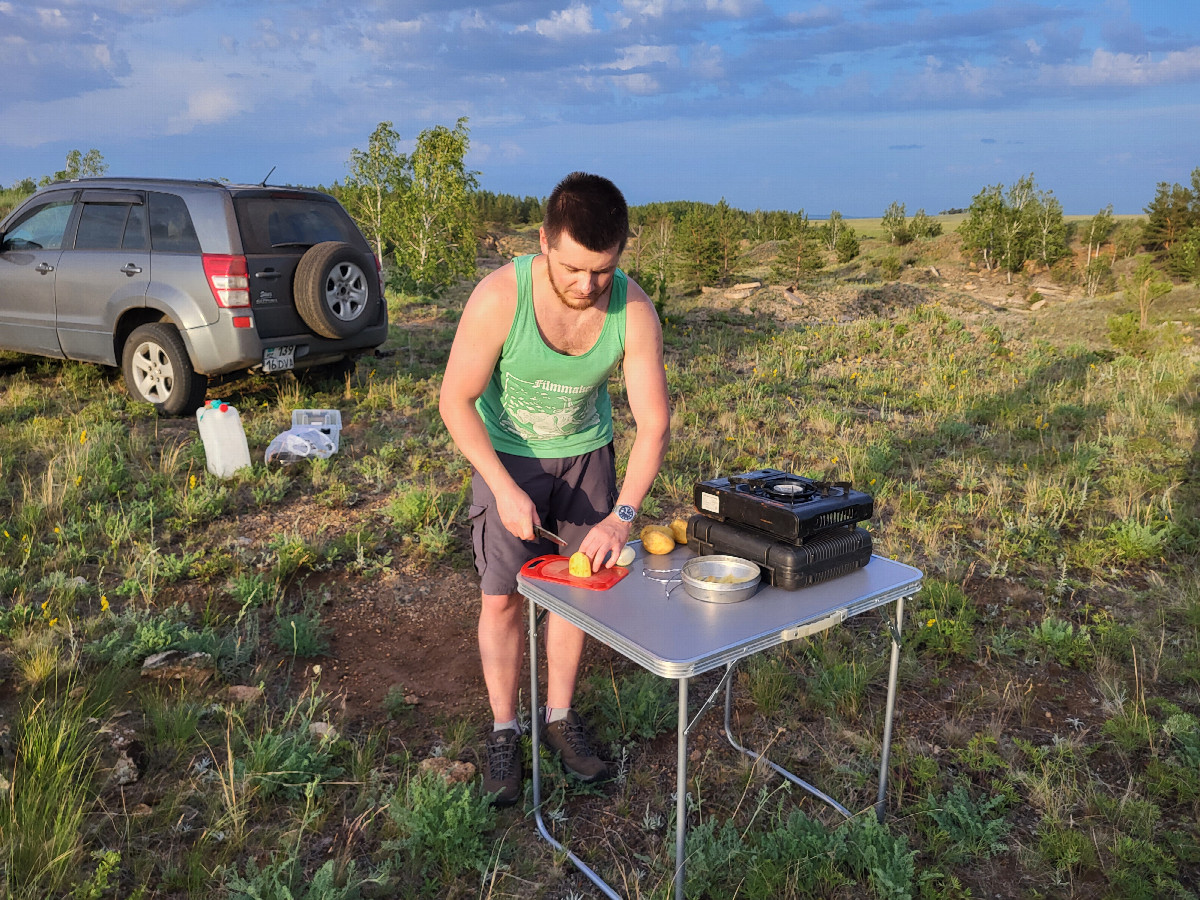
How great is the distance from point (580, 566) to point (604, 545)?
0.10m

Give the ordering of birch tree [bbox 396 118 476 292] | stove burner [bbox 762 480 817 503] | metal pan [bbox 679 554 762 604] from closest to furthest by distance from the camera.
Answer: metal pan [bbox 679 554 762 604] < stove burner [bbox 762 480 817 503] < birch tree [bbox 396 118 476 292]

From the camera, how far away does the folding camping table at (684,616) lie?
1955mm

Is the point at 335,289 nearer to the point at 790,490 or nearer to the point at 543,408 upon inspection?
the point at 543,408

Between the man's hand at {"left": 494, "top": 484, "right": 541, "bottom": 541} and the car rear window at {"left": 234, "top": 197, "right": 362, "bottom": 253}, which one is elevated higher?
the car rear window at {"left": 234, "top": 197, "right": 362, "bottom": 253}

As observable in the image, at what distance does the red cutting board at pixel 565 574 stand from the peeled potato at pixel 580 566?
0.05ft

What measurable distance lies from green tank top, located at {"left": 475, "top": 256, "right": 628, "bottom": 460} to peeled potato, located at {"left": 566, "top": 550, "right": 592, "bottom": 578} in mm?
544

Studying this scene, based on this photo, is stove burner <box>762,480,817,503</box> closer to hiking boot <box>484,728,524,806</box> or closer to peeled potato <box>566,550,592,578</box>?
peeled potato <box>566,550,592,578</box>

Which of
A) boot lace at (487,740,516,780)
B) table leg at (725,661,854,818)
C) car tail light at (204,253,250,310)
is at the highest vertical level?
car tail light at (204,253,250,310)

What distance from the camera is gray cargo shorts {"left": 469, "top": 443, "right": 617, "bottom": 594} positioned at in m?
2.75

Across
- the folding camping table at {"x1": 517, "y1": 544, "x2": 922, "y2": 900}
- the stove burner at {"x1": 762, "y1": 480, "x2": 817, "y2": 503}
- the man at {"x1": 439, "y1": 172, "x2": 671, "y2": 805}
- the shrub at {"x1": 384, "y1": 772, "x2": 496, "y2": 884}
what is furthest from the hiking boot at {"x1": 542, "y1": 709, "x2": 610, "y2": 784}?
the stove burner at {"x1": 762, "y1": 480, "x2": 817, "y2": 503}

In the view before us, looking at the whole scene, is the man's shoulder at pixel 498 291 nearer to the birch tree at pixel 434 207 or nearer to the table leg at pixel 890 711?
the table leg at pixel 890 711

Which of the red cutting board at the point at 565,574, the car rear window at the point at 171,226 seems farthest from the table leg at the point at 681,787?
the car rear window at the point at 171,226

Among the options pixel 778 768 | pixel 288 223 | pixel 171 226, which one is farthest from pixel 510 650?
pixel 171 226

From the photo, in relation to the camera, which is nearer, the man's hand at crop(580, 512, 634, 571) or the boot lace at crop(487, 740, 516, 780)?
the man's hand at crop(580, 512, 634, 571)
